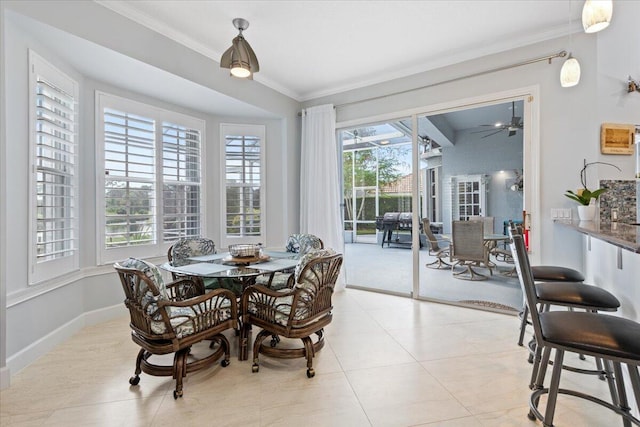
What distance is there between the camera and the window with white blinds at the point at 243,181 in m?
4.49

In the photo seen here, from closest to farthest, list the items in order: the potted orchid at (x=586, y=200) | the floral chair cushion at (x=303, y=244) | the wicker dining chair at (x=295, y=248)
A: the potted orchid at (x=586, y=200) → the wicker dining chair at (x=295, y=248) → the floral chair cushion at (x=303, y=244)

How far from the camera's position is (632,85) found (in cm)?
289

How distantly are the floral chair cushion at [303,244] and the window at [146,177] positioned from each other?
1582 mm

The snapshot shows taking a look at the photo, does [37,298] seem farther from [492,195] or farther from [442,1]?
[492,195]

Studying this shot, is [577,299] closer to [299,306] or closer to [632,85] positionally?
[299,306]

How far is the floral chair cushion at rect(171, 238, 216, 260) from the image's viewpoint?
3023 millimetres

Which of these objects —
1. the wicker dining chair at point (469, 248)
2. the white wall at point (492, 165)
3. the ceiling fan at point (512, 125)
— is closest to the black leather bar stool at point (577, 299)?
the white wall at point (492, 165)

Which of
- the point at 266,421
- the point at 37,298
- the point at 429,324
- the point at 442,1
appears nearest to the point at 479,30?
the point at 442,1

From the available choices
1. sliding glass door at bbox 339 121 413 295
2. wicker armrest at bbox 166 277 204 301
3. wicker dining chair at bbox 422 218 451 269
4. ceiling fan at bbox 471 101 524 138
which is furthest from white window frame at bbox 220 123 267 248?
ceiling fan at bbox 471 101 524 138

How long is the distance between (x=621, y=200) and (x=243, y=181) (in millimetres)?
4359

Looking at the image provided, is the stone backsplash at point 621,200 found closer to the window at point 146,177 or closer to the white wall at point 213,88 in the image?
the white wall at point 213,88

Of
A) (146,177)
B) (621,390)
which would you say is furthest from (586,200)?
(146,177)

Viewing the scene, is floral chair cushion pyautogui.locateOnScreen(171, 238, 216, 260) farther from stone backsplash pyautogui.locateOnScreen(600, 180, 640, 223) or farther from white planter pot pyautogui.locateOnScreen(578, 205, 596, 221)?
stone backsplash pyautogui.locateOnScreen(600, 180, 640, 223)

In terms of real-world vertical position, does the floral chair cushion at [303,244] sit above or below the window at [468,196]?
below
